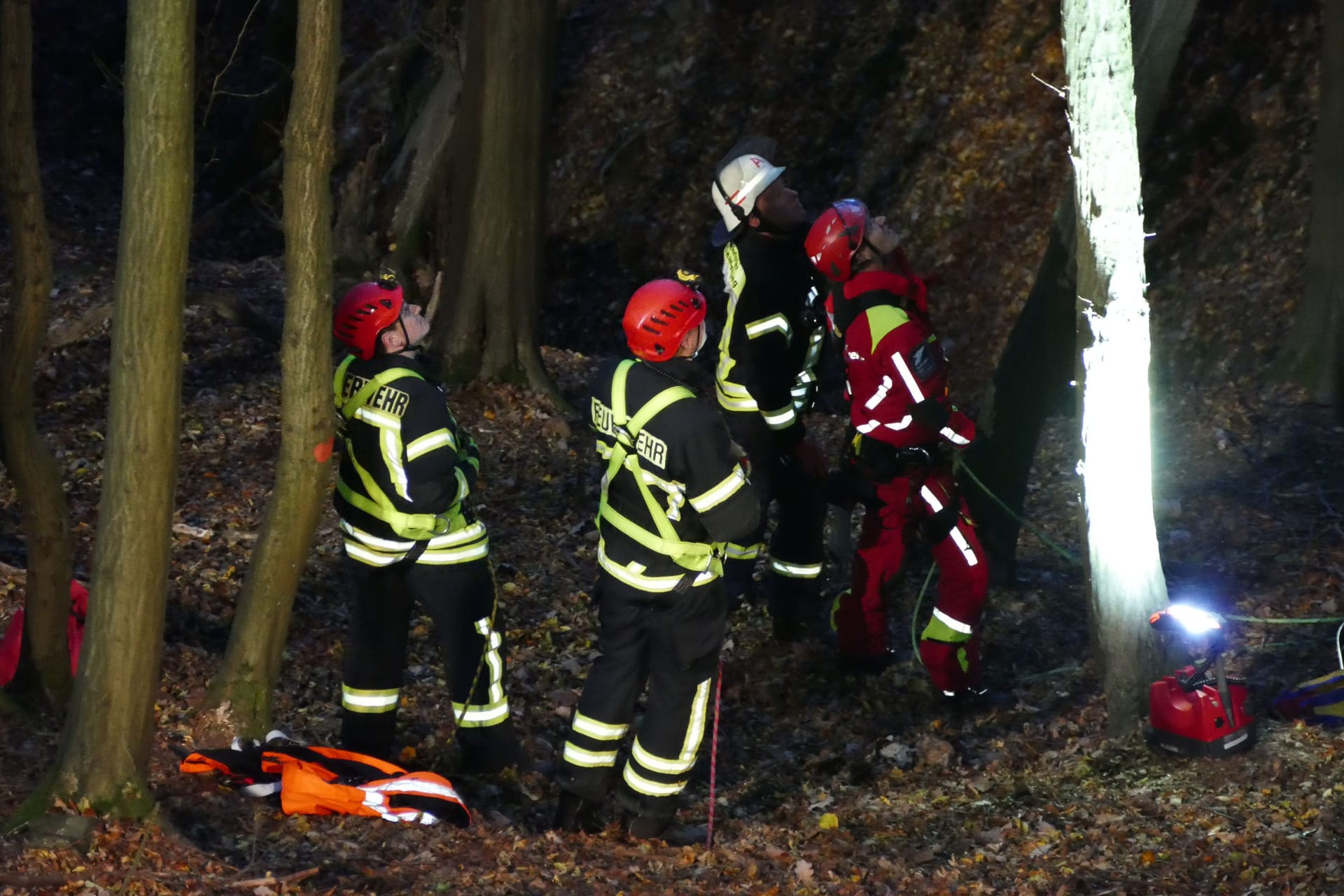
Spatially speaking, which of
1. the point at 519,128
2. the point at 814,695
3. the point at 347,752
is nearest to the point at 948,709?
the point at 814,695

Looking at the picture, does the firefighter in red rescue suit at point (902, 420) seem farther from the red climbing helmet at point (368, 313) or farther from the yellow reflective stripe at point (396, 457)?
the yellow reflective stripe at point (396, 457)

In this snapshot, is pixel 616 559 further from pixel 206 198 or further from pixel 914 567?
pixel 206 198

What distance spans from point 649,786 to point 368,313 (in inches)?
85.9

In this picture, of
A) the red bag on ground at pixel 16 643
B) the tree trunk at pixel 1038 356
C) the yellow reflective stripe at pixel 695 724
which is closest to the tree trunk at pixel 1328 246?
the tree trunk at pixel 1038 356

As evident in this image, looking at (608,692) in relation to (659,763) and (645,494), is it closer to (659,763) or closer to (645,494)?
(659,763)

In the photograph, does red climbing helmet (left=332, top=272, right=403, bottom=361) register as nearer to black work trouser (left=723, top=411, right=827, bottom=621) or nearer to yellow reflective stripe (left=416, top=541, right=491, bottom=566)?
yellow reflective stripe (left=416, top=541, right=491, bottom=566)

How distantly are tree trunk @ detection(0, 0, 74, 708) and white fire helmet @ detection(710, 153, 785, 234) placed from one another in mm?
3103

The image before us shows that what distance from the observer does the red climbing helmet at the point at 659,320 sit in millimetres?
5180

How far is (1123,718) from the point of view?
621 cm

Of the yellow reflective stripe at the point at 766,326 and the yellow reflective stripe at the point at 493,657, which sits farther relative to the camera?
the yellow reflective stripe at the point at 766,326

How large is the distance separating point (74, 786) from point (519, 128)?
6549 mm

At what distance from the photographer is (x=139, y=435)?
4.73 meters

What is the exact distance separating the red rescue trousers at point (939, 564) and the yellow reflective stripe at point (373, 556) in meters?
2.41

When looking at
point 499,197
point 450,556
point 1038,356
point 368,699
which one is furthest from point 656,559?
point 499,197
